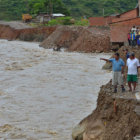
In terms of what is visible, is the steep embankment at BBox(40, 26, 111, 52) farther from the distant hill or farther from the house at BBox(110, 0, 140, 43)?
the distant hill

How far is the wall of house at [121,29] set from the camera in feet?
114

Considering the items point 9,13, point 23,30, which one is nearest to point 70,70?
point 23,30

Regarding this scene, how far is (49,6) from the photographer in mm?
97000

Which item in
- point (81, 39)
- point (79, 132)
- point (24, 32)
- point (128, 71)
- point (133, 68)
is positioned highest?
point (24, 32)

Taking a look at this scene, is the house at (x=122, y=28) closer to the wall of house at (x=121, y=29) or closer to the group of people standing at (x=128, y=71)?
the wall of house at (x=121, y=29)

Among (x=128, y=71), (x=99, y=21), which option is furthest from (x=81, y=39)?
(x=128, y=71)

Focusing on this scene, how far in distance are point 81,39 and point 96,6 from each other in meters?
75.9

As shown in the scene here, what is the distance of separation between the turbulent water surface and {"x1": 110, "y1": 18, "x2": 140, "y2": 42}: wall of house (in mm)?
3871

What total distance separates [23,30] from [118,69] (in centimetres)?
5874

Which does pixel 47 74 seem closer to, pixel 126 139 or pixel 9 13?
pixel 126 139

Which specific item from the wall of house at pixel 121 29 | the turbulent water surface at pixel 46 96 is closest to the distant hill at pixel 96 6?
the wall of house at pixel 121 29

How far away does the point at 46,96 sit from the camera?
1969 cm

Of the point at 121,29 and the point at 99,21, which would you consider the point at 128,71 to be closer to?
the point at 121,29

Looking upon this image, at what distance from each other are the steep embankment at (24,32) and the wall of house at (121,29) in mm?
28417
